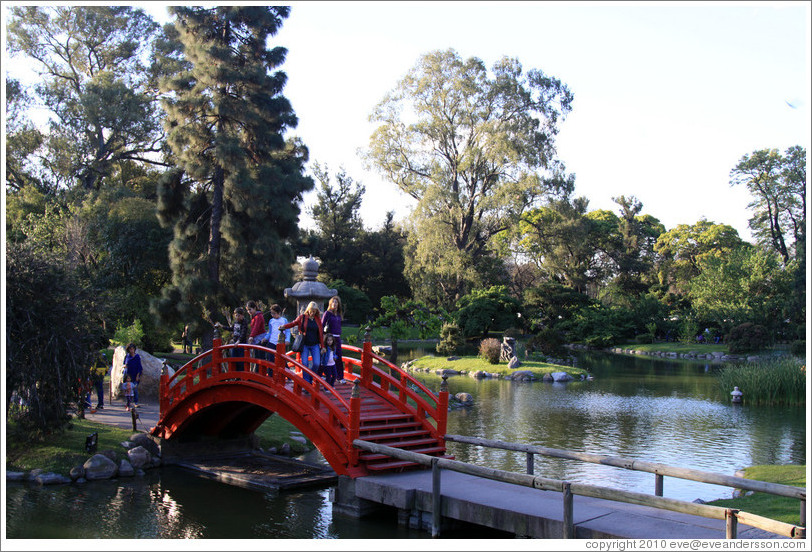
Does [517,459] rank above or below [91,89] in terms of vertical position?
below

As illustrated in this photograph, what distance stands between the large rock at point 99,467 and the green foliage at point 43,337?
1.05 m

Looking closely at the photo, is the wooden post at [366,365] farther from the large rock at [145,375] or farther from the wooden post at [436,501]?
the large rock at [145,375]

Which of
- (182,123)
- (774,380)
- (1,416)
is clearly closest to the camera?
(1,416)

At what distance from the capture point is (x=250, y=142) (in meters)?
26.1

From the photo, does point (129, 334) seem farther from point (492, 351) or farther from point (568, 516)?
→ point (568, 516)

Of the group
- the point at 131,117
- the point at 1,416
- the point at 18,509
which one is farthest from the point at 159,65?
the point at 1,416

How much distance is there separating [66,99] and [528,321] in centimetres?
2781

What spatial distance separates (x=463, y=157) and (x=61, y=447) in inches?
1193

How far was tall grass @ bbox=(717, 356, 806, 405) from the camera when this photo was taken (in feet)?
68.2

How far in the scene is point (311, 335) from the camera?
1162 cm

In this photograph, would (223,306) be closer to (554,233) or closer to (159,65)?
(159,65)

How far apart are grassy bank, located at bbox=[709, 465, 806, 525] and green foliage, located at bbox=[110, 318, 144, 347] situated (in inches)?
778

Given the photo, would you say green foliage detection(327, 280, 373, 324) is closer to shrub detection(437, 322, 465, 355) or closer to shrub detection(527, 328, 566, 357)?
shrub detection(437, 322, 465, 355)

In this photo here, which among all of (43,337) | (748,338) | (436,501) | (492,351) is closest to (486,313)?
(492,351)
